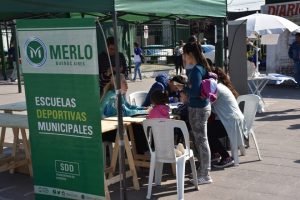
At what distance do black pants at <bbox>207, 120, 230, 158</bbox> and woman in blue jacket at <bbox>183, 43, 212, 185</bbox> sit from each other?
703 millimetres

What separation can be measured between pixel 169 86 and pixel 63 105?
10.1 feet

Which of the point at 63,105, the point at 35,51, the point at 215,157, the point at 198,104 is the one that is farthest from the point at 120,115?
the point at 215,157

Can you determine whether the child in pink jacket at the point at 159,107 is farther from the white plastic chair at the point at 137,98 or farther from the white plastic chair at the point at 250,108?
the white plastic chair at the point at 137,98

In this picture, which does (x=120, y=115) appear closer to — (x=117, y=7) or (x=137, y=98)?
(x=117, y=7)

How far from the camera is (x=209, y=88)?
5.34m

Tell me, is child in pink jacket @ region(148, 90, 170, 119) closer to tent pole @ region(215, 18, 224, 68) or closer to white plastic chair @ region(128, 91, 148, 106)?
white plastic chair @ region(128, 91, 148, 106)

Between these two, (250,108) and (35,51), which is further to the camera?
(250,108)

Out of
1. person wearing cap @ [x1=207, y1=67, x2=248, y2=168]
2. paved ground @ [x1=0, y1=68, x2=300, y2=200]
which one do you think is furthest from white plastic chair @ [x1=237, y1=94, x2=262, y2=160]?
paved ground @ [x1=0, y1=68, x2=300, y2=200]

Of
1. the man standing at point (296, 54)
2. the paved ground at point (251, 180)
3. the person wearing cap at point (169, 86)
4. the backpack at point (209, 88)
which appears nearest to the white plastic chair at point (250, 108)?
the paved ground at point (251, 180)

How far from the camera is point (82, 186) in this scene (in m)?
A: 4.16

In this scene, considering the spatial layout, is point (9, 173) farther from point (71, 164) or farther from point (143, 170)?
point (71, 164)

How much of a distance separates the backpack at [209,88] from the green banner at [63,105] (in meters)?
1.75

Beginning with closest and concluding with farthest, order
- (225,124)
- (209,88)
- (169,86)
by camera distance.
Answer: (209,88) → (225,124) → (169,86)

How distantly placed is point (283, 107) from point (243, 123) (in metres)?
5.01
